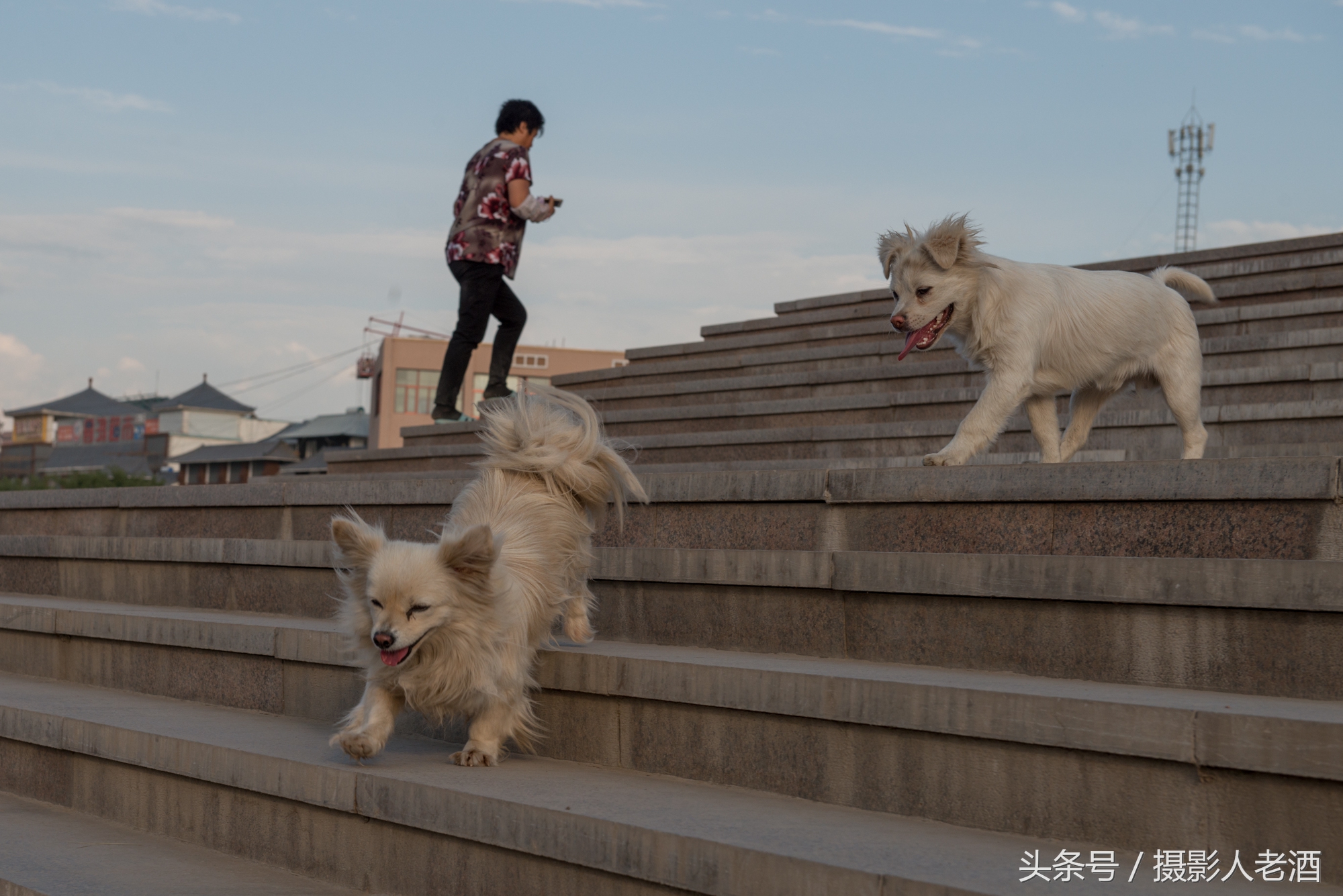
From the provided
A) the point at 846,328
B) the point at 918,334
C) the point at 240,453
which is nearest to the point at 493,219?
the point at 846,328

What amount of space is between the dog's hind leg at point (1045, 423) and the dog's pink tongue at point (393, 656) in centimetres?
301

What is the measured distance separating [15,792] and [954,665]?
350 centimetres

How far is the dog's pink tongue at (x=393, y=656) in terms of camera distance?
3260 millimetres

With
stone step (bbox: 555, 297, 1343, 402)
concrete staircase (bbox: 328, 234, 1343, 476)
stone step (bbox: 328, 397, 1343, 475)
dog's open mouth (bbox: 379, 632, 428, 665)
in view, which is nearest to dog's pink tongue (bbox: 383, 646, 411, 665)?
dog's open mouth (bbox: 379, 632, 428, 665)

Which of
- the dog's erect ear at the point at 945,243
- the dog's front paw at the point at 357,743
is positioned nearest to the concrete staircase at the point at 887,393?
the dog's erect ear at the point at 945,243

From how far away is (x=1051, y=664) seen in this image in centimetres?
314

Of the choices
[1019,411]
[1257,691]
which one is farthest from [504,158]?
[1257,691]

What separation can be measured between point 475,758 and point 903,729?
1273mm

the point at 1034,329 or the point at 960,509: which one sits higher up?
the point at 1034,329

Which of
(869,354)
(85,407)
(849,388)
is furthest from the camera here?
(85,407)

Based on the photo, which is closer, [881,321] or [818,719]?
[818,719]

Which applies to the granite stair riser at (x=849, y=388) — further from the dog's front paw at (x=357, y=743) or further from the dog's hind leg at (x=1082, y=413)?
the dog's front paw at (x=357, y=743)

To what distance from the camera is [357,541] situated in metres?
3.39

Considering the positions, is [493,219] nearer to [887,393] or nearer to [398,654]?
[887,393]
